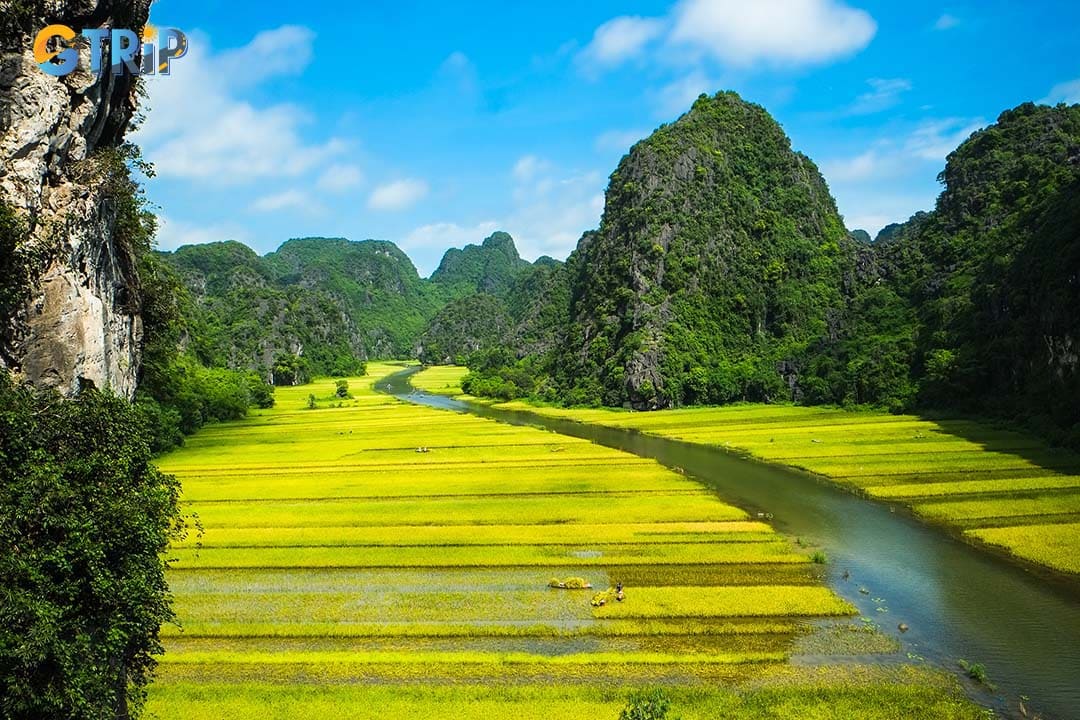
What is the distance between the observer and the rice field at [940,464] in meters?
30.1

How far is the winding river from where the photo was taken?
18141 mm

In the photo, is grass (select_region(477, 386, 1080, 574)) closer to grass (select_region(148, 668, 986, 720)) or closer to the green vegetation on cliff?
the green vegetation on cliff

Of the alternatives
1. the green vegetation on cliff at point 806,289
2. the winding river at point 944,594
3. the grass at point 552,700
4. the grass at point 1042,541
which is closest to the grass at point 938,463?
the grass at point 1042,541

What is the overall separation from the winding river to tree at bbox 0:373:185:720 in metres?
20.2

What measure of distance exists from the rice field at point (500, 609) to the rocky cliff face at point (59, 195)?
6.82 meters

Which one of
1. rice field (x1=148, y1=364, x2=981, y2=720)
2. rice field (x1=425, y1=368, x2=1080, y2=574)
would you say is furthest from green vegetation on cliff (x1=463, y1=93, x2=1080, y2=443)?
rice field (x1=148, y1=364, x2=981, y2=720)

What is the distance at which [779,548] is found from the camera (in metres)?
29.1

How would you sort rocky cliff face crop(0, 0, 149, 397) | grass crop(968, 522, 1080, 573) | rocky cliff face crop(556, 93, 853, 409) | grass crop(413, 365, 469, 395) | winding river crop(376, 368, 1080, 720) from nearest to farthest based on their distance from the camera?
rocky cliff face crop(0, 0, 149, 397)
winding river crop(376, 368, 1080, 720)
grass crop(968, 522, 1080, 573)
rocky cliff face crop(556, 93, 853, 409)
grass crop(413, 365, 469, 395)

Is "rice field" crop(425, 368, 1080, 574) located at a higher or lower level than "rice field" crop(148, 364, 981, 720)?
higher

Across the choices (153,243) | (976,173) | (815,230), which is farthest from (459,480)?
(815,230)

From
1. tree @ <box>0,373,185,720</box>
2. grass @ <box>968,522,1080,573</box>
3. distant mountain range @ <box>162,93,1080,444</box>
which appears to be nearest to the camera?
tree @ <box>0,373,185,720</box>

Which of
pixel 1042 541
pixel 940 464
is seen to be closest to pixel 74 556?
pixel 1042 541

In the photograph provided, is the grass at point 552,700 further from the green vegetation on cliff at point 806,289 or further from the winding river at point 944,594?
the green vegetation on cliff at point 806,289

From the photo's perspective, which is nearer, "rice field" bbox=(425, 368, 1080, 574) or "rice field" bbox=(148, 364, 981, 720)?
"rice field" bbox=(148, 364, 981, 720)
